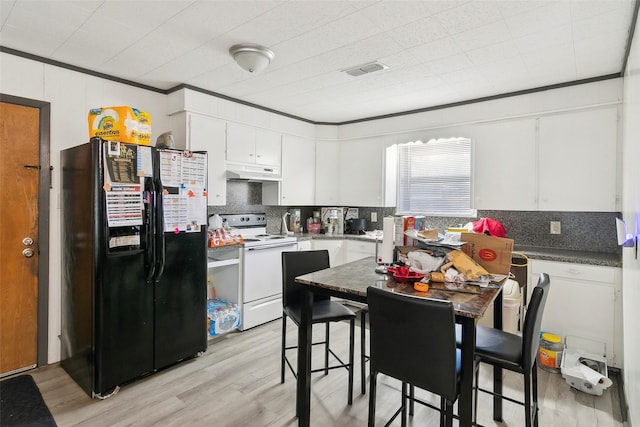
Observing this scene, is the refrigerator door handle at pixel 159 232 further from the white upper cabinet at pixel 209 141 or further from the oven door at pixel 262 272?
the oven door at pixel 262 272

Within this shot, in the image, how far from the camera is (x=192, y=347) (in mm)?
2852

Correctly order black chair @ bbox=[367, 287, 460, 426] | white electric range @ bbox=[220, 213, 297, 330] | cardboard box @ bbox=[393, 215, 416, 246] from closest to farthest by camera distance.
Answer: black chair @ bbox=[367, 287, 460, 426] < cardboard box @ bbox=[393, 215, 416, 246] < white electric range @ bbox=[220, 213, 297, 330]

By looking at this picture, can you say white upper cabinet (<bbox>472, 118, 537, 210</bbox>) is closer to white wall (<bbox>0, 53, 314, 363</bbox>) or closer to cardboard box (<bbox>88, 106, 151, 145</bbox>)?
white wall (<bbox>0, 53, 314, 363</bbox>)

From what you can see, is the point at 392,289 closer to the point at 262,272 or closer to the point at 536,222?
the point at 262,272

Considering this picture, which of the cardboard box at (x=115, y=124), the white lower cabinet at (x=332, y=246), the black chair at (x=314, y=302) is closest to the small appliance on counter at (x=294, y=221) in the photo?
the white lower cabinet at (x=332, y=246)

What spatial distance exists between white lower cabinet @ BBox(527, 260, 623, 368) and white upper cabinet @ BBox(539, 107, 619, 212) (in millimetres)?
588

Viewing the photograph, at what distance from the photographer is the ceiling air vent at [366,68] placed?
2.77 m

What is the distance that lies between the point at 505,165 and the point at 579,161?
0.60 m

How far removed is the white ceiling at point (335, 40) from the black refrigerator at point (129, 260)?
0.75m

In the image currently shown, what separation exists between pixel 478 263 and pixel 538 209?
5.82 ft

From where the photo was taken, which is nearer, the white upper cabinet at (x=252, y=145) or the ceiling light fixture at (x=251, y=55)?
the ceiling light fixture at (x=251, y=55)

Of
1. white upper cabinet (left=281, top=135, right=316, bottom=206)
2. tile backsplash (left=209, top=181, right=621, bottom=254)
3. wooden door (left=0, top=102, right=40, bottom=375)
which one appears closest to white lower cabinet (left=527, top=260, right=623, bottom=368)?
tile backsplash (left=209, top=181, right=621, bottom=254)

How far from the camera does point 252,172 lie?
3.78 metres

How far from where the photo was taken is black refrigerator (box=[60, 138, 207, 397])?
2312 millimetres
